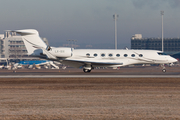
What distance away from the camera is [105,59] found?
42.5 meters

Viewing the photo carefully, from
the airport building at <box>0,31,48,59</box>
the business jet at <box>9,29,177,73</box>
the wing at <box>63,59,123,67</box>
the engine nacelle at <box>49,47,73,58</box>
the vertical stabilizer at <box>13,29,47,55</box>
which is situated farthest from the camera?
the airport building at <box>0,31,48,59</box>

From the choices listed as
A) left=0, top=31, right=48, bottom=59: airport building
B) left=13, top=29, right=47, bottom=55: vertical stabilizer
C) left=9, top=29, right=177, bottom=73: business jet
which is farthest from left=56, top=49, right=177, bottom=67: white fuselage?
left=0, top=31, right=48, bottom=59: airport building

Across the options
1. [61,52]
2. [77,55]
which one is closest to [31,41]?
[61,52]

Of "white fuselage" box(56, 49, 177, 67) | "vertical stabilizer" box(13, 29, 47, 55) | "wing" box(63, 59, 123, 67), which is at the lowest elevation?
"wing" box(63, 59, 123, 67)

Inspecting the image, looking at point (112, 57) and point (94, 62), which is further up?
point (112, 57)

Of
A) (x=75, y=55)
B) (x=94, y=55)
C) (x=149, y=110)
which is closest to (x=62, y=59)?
(x=75, y=55)

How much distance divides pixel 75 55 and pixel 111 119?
104 feet

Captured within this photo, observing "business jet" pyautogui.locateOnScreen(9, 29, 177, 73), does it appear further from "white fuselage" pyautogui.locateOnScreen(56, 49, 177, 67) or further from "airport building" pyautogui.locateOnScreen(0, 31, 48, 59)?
"airport building" pyautogui.locateOnScreen(0, 31, 48, 59)

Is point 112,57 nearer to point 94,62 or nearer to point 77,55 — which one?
point 94,62

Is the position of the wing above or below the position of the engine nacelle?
below

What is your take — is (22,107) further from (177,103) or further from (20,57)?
(20,57)

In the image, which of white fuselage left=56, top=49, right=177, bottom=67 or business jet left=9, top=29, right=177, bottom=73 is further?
white fuselage left=56, top=49, right=177, bottom=67

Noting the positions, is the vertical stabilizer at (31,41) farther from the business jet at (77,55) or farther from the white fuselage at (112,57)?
the white fuselage at (112,57)

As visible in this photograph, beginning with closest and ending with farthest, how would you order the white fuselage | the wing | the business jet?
the business jet → the wing → the white fuselage
